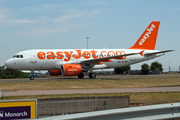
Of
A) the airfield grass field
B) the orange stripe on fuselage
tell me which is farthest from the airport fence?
the orange stripe on fuselage

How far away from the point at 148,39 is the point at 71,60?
1280 cm

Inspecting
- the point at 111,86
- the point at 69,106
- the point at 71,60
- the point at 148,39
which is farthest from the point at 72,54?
the point at 69,106

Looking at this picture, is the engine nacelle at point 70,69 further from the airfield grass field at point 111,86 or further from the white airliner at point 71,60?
the airfield grass field at point 111,86

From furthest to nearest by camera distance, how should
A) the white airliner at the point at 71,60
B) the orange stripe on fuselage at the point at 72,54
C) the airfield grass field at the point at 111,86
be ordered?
the orange stripe on fuselage at the point at 72,54, the white airliner at the point at 71,60, the airfield grass field at the point at 111,86

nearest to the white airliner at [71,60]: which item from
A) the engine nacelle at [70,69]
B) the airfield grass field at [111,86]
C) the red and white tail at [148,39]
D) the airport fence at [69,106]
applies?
the engine nacelle at [70,69]

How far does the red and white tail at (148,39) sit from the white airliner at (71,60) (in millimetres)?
1410

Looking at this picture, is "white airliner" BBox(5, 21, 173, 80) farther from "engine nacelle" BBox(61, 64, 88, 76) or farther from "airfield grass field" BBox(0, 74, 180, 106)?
"airfield grass field" BBox(0, 74, 180, 106)

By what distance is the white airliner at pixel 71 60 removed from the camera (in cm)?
2920

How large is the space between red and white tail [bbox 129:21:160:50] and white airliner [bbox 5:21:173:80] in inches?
55.5

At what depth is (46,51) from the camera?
30.7 m

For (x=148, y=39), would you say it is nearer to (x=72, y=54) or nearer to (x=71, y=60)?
(x=72, y=54)

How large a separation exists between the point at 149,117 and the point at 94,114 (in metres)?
1.55

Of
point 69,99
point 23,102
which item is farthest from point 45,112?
point 23,102

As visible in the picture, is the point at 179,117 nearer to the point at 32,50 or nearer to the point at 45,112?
the point at 45,112
